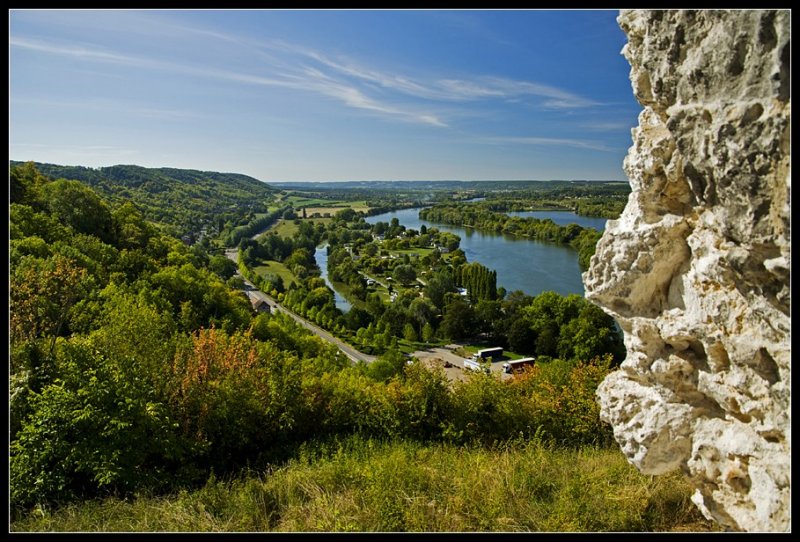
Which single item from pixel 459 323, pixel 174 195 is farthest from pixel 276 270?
pixel 174 195

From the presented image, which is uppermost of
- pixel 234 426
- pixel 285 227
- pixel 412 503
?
pixel 412 503

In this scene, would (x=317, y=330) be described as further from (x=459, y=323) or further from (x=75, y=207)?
(x=75, y=207)

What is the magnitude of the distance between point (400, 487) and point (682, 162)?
3.87 m

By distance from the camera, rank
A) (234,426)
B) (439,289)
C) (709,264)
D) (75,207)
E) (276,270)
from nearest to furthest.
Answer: (709,264) < (234,426) < (75,207) < (439,289) < (276,270)

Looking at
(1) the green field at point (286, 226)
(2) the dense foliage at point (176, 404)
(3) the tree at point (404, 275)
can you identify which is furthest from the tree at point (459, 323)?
(1) the green field at point (286, 226)

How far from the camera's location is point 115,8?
115 inches

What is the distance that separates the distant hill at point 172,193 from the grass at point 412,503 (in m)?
46.4

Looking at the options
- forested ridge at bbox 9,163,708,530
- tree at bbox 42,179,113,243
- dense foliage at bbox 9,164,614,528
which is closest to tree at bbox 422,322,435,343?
tree at bbox 42,179,113,243

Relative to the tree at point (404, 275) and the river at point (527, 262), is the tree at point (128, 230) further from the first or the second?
the river at point (527, 262)

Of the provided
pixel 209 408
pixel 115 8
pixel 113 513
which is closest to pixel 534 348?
pixel 209 408

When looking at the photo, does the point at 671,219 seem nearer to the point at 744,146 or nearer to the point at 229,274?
the point at 744,146

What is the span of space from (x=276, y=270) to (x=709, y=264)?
61.2 metres

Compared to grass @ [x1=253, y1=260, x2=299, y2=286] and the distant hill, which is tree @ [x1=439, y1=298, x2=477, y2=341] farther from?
the distant hill

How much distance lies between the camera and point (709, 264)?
9.76ft
